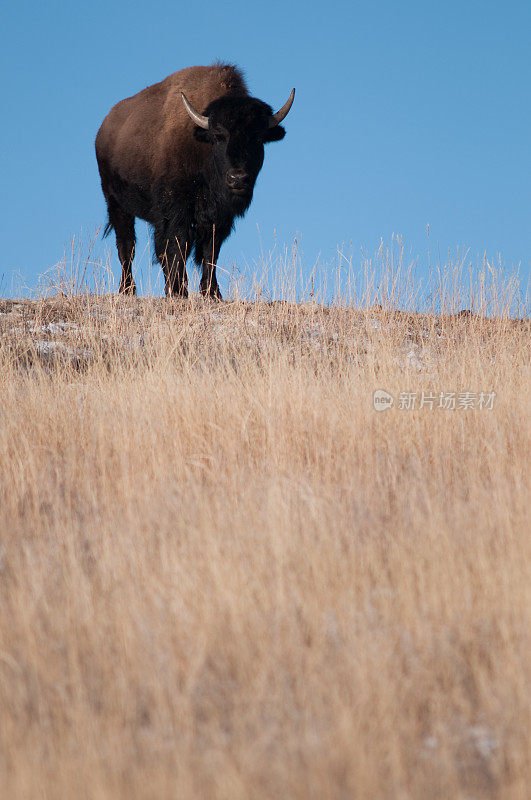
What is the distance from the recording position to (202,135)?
8.99 m

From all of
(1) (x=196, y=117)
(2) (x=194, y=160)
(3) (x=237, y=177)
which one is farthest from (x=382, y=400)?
(1) (x=196, y=117)

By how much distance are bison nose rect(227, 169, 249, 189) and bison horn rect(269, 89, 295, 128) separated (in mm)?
1154

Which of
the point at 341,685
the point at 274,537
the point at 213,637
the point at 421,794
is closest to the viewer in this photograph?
the point at 421,794

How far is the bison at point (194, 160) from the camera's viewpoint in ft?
28.3

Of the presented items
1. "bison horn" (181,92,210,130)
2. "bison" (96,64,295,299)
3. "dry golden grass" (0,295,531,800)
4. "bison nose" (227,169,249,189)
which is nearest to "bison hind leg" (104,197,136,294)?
"bison" (96,64,295,299)

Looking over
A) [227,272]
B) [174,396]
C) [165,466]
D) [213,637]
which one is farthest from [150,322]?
[213,637]

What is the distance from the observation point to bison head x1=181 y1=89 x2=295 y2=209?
27.7 feet

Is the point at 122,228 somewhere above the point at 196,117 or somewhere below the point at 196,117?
below

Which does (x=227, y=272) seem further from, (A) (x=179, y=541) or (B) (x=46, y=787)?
(B) (x=46, y=787)

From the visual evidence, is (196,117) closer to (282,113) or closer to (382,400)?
(282,113)

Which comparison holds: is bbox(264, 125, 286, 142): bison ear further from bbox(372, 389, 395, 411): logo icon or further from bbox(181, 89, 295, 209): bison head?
bbox(372, 389, 395, 411): logo icon

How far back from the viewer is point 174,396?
194 inches

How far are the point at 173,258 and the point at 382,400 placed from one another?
15.8ft

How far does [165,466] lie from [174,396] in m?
1.08
